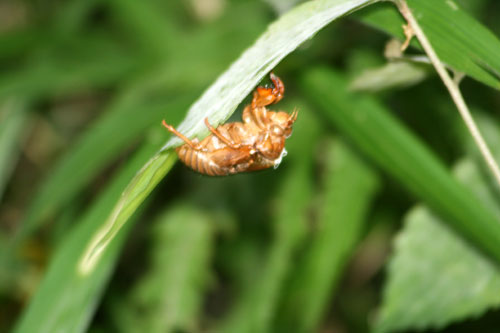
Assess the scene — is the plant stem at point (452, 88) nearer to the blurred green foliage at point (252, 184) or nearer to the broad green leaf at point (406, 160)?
the blurred green foliage at point (252, 184)

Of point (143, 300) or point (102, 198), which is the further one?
point (143, 300)

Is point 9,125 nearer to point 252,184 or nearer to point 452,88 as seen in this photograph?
point 252,184

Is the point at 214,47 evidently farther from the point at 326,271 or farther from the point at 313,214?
the point at 326,271

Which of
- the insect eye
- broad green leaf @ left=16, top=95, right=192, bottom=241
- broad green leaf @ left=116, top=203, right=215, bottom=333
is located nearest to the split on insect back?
the insect eye

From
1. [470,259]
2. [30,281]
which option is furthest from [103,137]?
[470,259]

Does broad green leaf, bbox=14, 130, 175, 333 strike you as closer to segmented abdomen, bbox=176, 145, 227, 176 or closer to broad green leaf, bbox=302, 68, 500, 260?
segmented abdomen, bbox=176, 145, 227, 176

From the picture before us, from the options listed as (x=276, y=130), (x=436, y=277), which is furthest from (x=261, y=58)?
(x=436, y=277)
